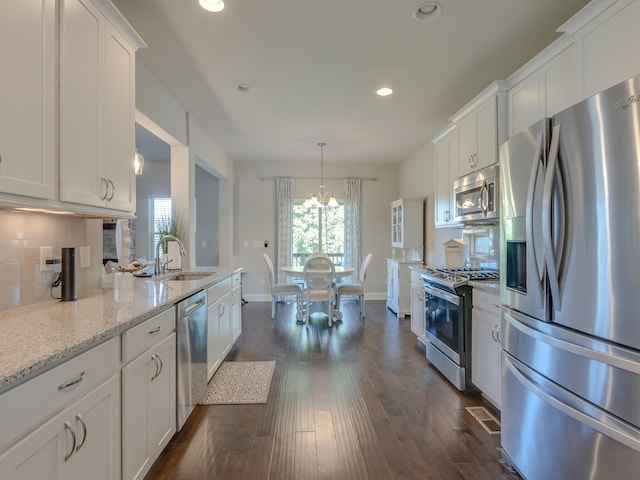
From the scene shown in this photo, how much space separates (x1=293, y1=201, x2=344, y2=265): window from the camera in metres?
6.61

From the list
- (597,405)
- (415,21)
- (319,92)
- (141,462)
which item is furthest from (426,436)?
(319,92)

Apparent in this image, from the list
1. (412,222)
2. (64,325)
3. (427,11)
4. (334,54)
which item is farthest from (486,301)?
(412,222)

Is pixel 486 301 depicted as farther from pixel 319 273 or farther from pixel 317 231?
pixel 317 231

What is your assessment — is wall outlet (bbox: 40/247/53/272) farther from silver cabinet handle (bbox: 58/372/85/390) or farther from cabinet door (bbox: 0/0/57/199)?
silver cabinet handle (bbox: 58/372/85/390)

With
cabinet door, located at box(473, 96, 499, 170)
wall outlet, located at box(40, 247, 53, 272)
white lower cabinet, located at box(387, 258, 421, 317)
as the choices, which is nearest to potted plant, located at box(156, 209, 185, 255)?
wall outlet, located at box(40, 247, 53, 272)

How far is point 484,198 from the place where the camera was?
8.97 feet

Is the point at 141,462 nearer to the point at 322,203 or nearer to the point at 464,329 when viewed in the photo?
the point at 464,329

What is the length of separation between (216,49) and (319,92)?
110 centimetres

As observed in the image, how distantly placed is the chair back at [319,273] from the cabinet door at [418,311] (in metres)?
1.21

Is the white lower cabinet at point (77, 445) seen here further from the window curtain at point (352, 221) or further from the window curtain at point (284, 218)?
the window curtain at point (352, 221)

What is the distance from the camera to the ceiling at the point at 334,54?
6.87ft

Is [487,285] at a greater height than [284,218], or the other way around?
[284,218]

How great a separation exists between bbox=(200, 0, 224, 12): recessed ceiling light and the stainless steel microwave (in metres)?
2.25

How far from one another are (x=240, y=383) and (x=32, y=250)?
1805mm
